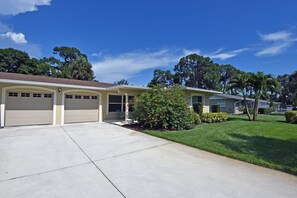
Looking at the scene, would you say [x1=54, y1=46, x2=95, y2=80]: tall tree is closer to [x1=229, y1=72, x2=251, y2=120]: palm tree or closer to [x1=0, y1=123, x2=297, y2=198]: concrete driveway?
[x1=229, y1=72, x2=251, y2=120]: palm tree

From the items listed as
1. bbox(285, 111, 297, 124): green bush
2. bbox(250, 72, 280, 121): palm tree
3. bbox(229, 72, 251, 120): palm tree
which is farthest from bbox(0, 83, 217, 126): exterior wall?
bbox(285, 111, 297, 124): green bush

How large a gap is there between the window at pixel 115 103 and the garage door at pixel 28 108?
13.7ft

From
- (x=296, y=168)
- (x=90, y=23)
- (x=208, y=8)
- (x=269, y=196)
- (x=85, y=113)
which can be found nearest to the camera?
(x=269, y=196)

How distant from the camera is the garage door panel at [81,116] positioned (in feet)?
35.0

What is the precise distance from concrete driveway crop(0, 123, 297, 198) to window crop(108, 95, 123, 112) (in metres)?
7.69

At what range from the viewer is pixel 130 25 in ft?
42.3

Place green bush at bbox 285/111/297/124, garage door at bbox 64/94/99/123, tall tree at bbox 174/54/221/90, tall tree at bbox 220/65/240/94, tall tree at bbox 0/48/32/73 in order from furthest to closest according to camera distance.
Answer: tall tree at bbox 220/65/240/94 → tall tree at bbox 174/54/221/90 → tall tree at bbox 0/48/32/73 → green bush at bbox 285/111/297/124 → garage door at bbox 64/94/99/123

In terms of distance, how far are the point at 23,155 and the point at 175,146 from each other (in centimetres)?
475

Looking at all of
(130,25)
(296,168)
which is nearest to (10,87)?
(130,25)

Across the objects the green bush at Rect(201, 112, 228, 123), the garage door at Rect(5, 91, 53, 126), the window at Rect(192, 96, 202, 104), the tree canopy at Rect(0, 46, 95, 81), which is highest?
the tree canopy at Rect(0, 46, 95, 81)

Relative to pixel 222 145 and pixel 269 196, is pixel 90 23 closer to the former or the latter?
pixel 222 145

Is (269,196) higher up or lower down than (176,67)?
lower down

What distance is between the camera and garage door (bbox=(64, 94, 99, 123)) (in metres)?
10.7

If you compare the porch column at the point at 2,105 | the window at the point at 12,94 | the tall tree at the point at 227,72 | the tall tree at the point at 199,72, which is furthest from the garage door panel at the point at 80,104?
the tall tree at the point at 227,72
